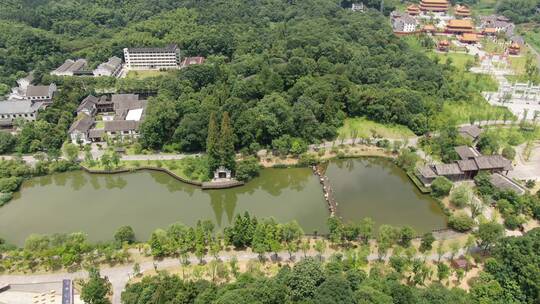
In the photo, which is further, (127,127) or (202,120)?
(127,127)

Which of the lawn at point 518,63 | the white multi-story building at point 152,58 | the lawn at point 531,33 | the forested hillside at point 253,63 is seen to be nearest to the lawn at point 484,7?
the lawn at point 531,33

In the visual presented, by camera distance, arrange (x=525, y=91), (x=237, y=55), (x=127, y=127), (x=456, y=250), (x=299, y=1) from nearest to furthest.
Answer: (x=456, y=250) → (x=127, y=127) → (x=525, y=91) → (x=237, y=55) → (x=299, y=1)

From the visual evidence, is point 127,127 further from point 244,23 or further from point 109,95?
point 244,23

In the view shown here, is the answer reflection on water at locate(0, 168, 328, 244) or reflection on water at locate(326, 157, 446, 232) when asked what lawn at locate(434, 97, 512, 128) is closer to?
reflection on water at locate(326, 157, 446, 232)

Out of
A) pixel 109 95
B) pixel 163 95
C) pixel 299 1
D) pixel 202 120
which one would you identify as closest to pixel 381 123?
pixel 202 120

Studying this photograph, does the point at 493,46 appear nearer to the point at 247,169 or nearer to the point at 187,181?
the point at 247,169

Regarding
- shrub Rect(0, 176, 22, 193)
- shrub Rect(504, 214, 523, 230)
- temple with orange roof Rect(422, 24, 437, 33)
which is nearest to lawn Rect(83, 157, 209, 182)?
shrub Rect(0, 176, 22, 193)
